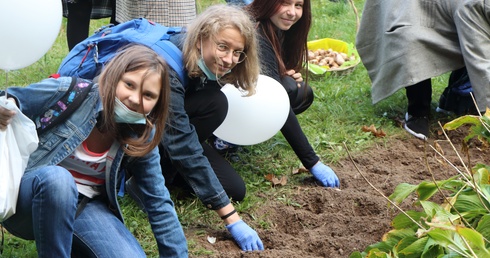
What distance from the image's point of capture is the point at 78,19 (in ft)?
15.6

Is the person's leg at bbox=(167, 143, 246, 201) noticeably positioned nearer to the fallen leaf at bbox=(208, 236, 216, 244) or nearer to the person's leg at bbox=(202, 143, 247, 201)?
the person's leg at bbox=(202, 143, 247, 201)

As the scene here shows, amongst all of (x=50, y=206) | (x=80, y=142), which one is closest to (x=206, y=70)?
(x=80, y=142)

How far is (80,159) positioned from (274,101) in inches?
44.4

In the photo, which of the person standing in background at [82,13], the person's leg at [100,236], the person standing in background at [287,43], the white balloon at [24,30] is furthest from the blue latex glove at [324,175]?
the white balloon at [24,30]

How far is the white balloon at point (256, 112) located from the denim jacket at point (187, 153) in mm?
370

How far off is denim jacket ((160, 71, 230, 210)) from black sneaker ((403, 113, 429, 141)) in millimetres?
1773

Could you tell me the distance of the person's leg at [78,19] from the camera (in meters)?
4.74

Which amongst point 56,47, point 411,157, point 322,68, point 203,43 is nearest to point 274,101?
point 203,43

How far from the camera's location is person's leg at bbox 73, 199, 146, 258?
9.31 feet

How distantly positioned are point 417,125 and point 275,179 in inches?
45.1

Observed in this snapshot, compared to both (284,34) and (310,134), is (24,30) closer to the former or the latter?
(284,34)

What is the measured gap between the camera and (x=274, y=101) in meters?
3.70

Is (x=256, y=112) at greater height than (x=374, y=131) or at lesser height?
greater

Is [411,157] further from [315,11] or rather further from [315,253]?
[315,11]
